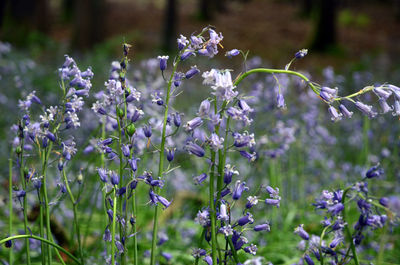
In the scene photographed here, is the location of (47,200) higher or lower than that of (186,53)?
lower

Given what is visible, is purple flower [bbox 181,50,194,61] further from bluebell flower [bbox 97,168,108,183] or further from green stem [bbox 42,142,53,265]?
green stem [bbox 42,142,53,265]

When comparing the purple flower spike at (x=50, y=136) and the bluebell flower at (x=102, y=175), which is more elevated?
the purple flower spike at (x=50, y=136)

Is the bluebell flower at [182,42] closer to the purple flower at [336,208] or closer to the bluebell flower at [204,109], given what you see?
the bluebell flower at [204,109]

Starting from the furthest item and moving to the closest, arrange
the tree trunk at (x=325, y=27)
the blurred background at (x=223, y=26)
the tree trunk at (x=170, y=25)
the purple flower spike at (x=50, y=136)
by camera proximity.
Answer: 1. the tree trunk at (x=325, y=27)
2. the tree trunk at (x=170, y=25)
3. the blurred background at (x=223, y=26)
4. the purple flower spike at (x=50, y=136)

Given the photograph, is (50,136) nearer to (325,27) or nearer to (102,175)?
(102,175)

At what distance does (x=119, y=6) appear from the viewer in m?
28.5

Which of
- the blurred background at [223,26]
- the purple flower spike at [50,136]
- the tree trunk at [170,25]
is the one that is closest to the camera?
the purple flower spike at [50,136]

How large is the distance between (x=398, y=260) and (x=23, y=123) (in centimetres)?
255

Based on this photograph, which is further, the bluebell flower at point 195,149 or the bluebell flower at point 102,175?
the bluebell flower at point 102,175

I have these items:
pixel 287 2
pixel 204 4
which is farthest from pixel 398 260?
pixel 287 2

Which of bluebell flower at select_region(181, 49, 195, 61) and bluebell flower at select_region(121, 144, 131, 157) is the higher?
bluebell flower at select_region(181, 49, 195, 61)

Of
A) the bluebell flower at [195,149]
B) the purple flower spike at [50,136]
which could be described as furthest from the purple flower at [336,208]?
the purple flower spike at [50,136]

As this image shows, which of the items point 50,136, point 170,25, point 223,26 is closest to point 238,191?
point 50,136

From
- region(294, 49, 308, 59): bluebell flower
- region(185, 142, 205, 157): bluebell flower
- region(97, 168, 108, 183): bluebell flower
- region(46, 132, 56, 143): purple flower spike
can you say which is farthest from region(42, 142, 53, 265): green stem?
region(294, 49, 308, 59): bluebell flower
